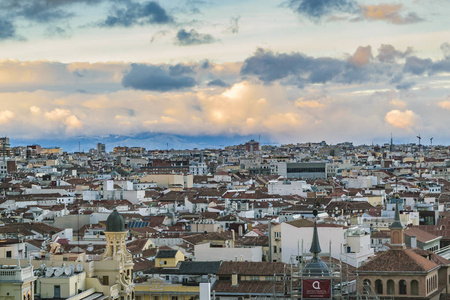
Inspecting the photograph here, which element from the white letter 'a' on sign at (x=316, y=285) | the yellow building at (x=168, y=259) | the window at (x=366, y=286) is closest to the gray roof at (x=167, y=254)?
the yellow building at (x=168, y=259)

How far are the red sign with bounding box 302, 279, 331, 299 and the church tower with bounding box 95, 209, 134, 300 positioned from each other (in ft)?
21.3

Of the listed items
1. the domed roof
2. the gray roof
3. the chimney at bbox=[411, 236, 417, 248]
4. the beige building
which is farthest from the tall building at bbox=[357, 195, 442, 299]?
the beige building

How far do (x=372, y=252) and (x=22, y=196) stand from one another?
67222 mm

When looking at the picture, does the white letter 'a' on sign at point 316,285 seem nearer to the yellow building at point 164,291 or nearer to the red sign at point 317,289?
the red sign at point 317,289

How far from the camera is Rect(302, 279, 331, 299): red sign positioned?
3375 cm

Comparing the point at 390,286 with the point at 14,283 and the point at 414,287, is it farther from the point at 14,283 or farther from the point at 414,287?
the point at 14,283

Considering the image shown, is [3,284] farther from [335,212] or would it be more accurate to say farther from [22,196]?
[22,196]

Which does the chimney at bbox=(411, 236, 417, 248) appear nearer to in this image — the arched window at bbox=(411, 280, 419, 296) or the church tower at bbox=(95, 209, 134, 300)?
the arched window at bbox=(411, 280, 419, 296)

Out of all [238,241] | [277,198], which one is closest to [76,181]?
[277,198]

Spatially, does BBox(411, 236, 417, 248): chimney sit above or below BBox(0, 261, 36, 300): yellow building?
below

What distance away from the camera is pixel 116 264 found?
118 feet

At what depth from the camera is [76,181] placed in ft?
467

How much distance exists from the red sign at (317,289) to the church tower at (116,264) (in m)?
6.50

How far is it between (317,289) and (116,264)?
23.7 feet
